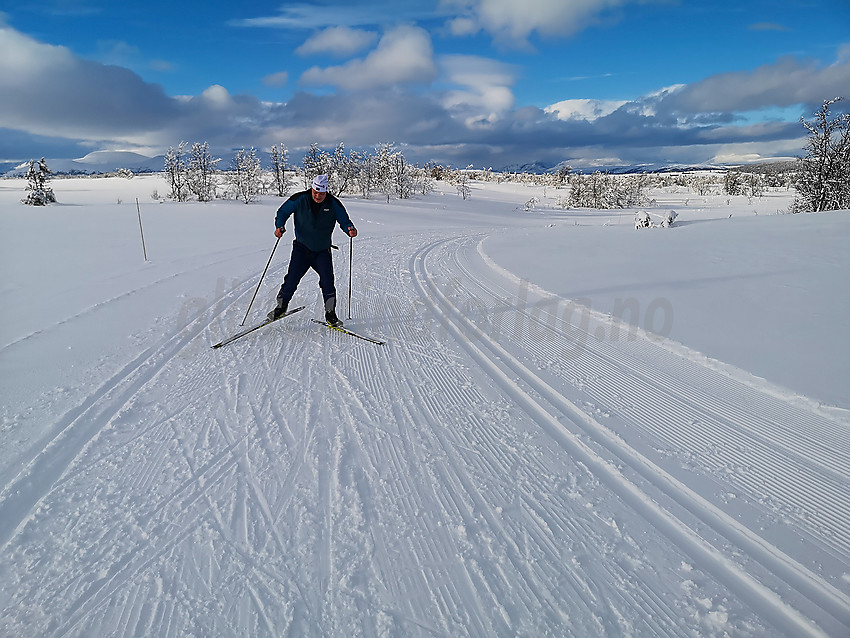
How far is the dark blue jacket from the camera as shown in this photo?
6.03 m

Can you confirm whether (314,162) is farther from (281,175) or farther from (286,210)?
(286,210)

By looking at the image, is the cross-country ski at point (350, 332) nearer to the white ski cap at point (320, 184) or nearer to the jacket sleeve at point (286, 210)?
the jacket sleeve at point (286, 210)

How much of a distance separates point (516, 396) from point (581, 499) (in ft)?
4.93

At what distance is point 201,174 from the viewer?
4747 centimetres

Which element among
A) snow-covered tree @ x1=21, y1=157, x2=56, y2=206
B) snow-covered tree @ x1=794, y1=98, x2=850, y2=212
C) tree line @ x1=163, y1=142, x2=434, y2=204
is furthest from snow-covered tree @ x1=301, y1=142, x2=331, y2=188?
snow-covered tree @ x1=794, y1=98, x2=850, y2=212

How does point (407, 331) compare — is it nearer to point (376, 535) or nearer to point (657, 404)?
point (657, 404)

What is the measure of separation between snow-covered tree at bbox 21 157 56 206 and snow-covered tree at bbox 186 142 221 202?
12138 millimetres

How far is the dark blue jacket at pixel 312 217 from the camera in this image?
6025 mm

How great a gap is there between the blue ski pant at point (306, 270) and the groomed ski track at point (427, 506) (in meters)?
1.53

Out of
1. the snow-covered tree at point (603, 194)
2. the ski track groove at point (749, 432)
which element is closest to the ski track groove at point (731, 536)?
the ski track groove at point (749, 432)

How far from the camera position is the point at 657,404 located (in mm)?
4191

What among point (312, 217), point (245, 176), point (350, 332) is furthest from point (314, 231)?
point (245, 176)

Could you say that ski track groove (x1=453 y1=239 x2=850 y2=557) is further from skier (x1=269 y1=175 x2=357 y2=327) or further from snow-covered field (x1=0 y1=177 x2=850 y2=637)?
skier (x1=269 y1=175 x2=357 y2=327)

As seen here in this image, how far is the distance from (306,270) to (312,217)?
731 mm
